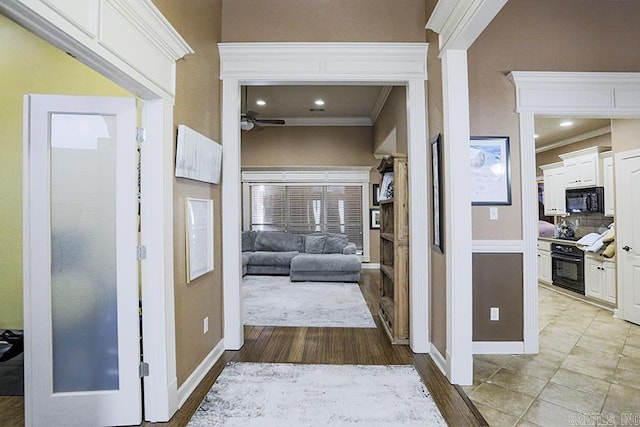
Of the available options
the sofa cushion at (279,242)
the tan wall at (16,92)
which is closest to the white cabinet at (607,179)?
the sofa cushion at (279,242)

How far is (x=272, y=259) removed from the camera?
270 inches

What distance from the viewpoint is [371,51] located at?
10.3 feet

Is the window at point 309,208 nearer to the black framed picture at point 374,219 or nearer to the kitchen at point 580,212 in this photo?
the black framed picture at point 374,219

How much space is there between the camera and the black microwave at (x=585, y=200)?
5.30 meters

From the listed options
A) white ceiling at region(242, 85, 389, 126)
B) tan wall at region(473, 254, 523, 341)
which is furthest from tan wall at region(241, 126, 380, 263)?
tan wall at region(473, 254, 523, 341)

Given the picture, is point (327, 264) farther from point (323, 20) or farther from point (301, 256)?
point (323, 20)

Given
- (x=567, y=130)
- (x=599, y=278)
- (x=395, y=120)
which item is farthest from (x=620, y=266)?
(x=395, y=120)

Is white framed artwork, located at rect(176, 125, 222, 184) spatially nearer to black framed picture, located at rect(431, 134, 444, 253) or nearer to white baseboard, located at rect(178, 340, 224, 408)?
white baseboard, located at rect(178, 340, 224, 408)

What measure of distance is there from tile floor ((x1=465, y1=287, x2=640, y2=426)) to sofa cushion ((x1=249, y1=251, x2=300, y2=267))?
14.5 ft

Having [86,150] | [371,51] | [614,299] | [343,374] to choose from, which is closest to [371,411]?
[343,374]

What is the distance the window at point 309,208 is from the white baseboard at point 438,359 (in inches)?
196

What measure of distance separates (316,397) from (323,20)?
3.31m

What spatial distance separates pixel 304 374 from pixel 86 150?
2.28m

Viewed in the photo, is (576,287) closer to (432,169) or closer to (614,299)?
(614,299)
